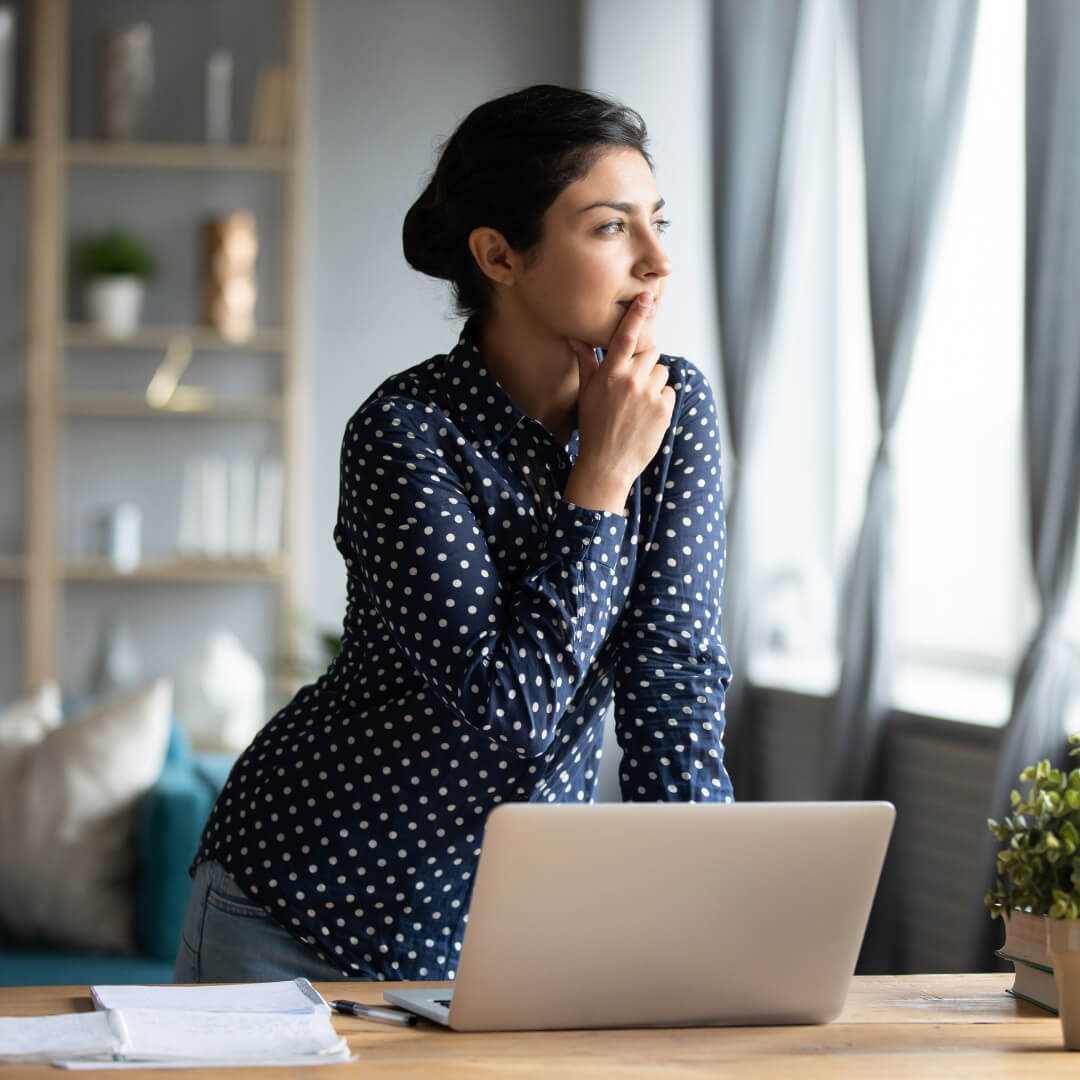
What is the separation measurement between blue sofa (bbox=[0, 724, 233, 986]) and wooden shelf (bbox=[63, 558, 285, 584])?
5.62 feet

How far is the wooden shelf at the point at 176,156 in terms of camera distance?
4707mm

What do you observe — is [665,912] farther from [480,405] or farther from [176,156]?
[176,156]

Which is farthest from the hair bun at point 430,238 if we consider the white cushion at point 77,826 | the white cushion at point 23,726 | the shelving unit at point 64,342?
the shelving unit at point 64,342

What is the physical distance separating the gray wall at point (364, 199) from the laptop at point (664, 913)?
3.73 meters

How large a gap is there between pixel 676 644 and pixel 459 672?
0.22 meters

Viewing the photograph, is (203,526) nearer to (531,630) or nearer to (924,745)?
(924,745)

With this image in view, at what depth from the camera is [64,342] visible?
474cm

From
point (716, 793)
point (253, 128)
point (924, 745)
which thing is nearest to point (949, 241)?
point (924, 745)

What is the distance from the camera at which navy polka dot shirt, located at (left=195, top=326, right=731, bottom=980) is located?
1.39 m

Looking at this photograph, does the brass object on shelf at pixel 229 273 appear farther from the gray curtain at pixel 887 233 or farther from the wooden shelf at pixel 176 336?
the gray curtain at pixel 887 233

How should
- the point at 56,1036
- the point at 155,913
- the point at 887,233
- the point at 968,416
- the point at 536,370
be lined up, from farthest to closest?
the point at 968,416 → the point at 887,233 → the point at 155,913 → the point at 536,370 → the point at 56,1036

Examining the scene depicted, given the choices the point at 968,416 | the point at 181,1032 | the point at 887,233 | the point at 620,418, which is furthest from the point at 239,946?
the point at 968,416

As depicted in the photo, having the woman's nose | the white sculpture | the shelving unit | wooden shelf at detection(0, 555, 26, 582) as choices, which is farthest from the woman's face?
wooden shelf at detection(0, 555, 26, 582)

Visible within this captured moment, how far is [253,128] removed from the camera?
486cm
